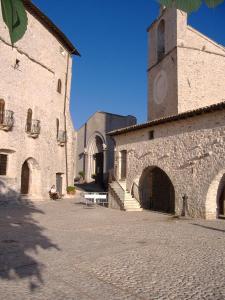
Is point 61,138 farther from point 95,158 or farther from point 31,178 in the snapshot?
point 95,158

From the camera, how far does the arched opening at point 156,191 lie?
63.7 ft

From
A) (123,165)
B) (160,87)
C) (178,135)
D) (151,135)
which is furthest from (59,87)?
(178,135)

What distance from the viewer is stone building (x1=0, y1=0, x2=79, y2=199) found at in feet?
64.1

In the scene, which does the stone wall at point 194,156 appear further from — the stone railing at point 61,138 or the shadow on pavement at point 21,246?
the stone railing at point 61,138

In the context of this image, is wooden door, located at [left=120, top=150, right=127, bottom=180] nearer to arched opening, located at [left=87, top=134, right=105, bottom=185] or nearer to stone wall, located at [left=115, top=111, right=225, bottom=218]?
stone wall, located at [left=115, top=111, right=225, bottom=218]

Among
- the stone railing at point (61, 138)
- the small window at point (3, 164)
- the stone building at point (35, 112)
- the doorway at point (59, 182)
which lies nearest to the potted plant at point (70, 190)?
the stone building at point (35, 112)

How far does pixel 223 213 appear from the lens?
17.2 m

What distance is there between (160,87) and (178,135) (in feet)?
25.2

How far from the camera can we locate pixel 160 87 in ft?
73.7

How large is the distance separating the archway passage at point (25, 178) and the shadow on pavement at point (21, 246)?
7814 millimetres

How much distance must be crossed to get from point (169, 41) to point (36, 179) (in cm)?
1352

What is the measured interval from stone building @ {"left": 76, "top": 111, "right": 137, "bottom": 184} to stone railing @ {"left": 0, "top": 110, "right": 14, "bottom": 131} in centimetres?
1546

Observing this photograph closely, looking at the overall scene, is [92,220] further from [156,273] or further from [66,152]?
[66,152]

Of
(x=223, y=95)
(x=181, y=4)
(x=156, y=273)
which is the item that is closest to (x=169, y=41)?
(x=223, y=95)
